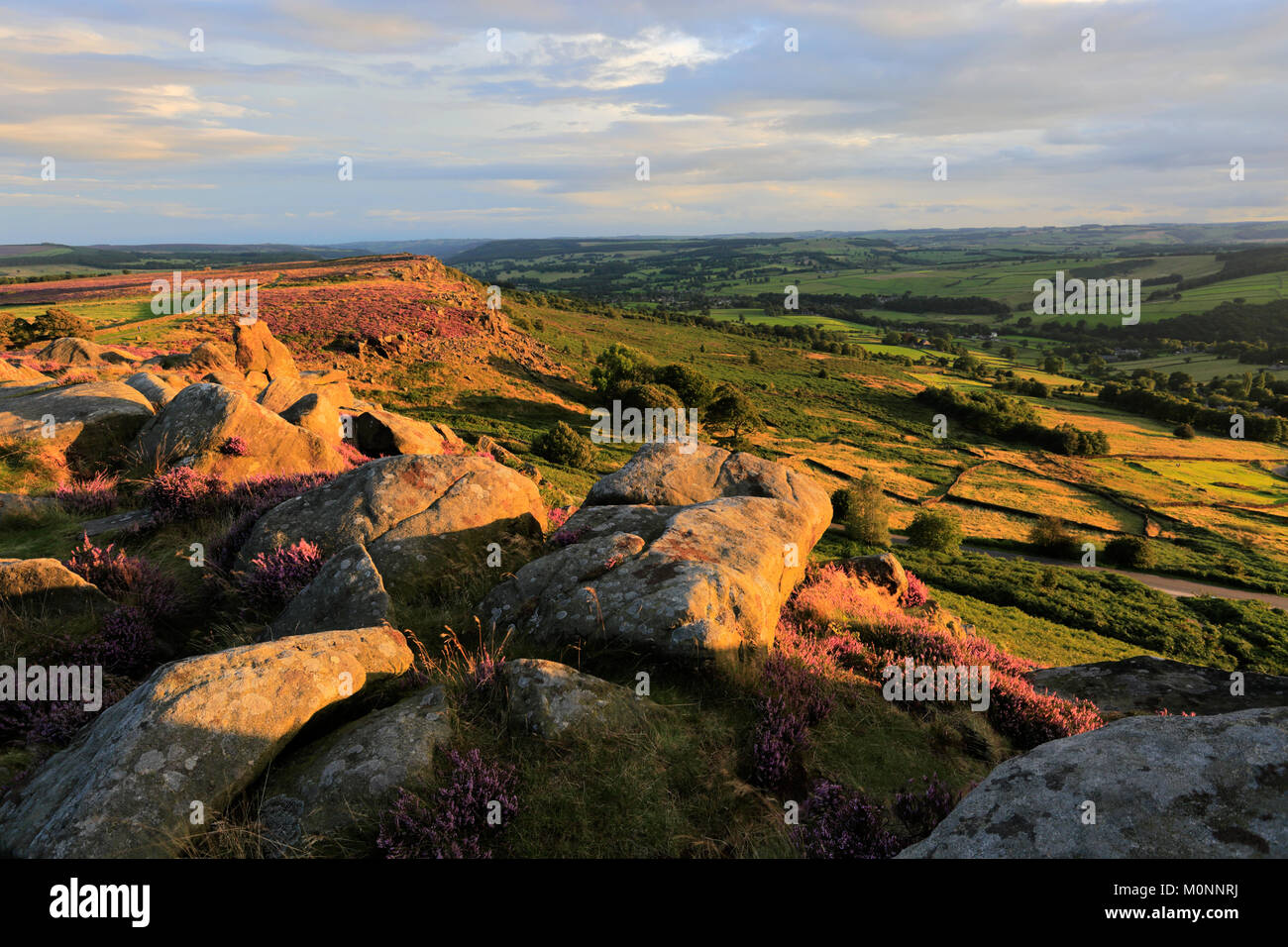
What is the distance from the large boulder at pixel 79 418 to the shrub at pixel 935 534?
161ft

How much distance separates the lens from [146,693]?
545 cm

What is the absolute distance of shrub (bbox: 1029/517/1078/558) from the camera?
5147 cm

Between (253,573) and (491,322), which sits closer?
(253,573)

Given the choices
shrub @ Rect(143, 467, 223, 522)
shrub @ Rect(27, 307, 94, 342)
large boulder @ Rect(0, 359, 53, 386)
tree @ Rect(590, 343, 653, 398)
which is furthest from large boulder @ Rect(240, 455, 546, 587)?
tree @ Rect(590, 343, 653, 398)

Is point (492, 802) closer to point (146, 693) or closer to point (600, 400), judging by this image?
point (146, 693)

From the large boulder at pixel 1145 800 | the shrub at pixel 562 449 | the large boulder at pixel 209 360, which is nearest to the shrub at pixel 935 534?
the shrub at pixel 562 449

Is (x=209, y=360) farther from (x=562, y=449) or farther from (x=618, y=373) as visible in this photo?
(x=618, y=373)

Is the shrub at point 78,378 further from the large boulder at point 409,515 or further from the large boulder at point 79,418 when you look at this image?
the large boulder at point 409,515

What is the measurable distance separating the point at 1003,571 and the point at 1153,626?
28.0ft

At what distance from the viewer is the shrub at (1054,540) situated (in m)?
51.5

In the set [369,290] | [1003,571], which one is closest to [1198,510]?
[1003,571]

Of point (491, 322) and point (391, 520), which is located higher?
point (491, 322)
